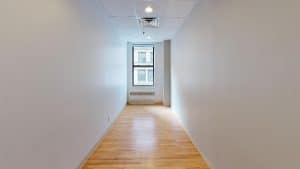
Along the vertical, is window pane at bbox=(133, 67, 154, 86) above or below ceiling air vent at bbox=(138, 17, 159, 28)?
below

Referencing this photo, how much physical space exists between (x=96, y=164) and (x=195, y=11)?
9.89 ft

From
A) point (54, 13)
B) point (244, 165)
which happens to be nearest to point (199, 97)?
point (244, 165)

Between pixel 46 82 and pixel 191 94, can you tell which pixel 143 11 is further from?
pixel 46 82

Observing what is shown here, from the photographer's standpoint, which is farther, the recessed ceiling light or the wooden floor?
the recessed ceiling light

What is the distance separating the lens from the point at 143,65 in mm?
9445

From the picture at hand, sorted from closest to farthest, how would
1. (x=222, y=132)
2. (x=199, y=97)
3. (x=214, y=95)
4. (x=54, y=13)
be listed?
(x=54, y=13) → (x=222, y=132) → (x=214, y=95) → (x=199, y=97)

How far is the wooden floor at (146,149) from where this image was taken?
124 inches

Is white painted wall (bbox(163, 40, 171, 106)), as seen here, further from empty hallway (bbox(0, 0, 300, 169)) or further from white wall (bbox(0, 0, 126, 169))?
white wall (bbox(0, 0, 126, 169))

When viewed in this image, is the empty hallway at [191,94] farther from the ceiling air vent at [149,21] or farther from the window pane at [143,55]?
the window pane at [143,55]

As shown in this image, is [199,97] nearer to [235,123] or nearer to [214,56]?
[214,56]

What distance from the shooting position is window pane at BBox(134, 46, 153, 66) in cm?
945

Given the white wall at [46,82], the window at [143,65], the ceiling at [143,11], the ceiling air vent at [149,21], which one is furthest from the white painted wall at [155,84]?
the white wall at [46,82]

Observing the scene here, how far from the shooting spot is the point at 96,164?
10.3 feet

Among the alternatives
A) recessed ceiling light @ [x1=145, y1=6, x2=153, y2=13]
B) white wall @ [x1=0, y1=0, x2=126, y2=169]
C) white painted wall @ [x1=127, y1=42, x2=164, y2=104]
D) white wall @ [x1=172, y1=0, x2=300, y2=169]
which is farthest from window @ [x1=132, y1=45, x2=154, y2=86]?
white wall @ [x1=172, y1=0, x2=300, y2=169]
